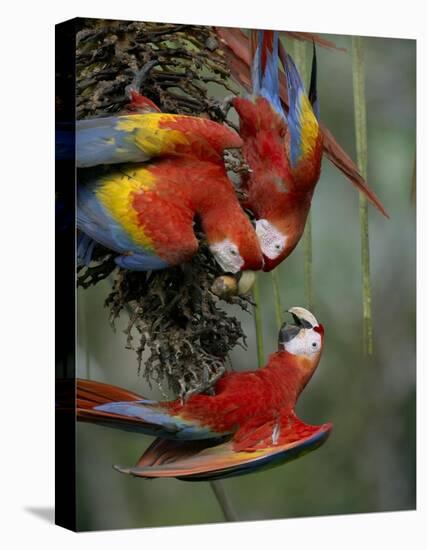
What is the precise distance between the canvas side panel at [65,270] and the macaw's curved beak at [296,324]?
1015 mm

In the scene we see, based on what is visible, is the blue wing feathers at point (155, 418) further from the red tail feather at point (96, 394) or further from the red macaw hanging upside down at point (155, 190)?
the red macaw hanging upside down at point (155, 190)

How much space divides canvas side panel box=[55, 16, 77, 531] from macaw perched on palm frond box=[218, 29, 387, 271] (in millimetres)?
731

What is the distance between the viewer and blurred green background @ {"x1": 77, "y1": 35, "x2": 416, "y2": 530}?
6844mm

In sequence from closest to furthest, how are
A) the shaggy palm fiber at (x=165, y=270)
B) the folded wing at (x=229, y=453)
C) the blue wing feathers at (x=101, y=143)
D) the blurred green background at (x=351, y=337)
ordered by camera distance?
1. the blue wing feathers at (x=101, y=143)
2. the shaggy palm fiber at (x=165, y=270)
3. the folded wing at (x=229, y=453)
4. the blurred green background at (x=351, y=337)

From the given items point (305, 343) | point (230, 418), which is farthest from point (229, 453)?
point (305, 343)

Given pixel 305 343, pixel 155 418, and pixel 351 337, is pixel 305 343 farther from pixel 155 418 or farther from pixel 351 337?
pixel 155 418

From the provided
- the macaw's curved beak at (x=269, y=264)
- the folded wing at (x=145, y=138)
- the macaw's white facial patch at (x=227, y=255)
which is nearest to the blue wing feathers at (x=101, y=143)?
the folded wing at (x=145, y=138)

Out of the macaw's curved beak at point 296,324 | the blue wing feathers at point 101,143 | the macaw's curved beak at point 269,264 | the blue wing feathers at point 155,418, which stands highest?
the blue wing feathers at point 101,143

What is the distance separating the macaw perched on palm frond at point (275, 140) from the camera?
22.1 feet

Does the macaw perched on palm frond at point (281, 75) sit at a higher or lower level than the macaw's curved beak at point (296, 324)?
higher

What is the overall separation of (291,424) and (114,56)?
5.88ft

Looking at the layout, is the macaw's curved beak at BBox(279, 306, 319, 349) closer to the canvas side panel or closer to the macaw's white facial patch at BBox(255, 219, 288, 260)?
the macaw's white facial patch at BBox(255, 219, 288, 260)

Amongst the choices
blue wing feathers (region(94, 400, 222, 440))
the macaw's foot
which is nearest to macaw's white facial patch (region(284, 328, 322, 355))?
blue wing feathers (region(94, 400, 222, 440))

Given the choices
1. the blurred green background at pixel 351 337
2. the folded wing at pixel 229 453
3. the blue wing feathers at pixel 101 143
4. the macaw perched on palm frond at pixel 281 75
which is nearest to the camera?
the blue wing feathers at pixel 101 143
